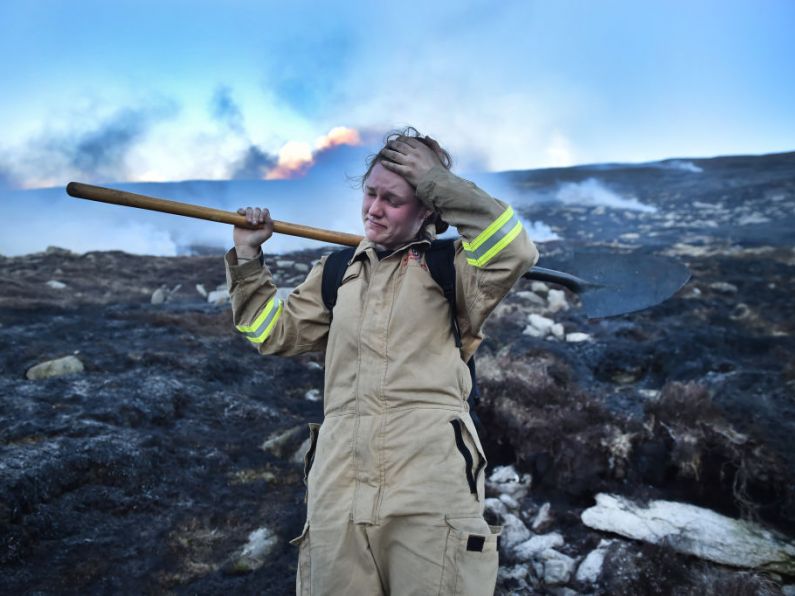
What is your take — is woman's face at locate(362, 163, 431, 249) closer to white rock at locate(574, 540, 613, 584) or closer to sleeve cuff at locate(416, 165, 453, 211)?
sleeve cuff at locate(416, 165, 453, 211)

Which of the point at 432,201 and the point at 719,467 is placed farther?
the point at 719,467

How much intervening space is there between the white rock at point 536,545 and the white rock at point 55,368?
15.5ft

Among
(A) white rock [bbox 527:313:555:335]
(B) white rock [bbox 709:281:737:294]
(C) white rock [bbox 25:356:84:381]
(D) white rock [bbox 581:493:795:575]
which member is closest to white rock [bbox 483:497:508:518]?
(D) white rock [bbox 581:493:795:575]

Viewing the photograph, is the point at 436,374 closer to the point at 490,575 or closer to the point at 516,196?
the point at 490,575

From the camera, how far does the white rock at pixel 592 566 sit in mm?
2975

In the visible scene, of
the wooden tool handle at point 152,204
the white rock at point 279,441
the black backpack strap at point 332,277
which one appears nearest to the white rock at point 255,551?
the white rock at point 279,441

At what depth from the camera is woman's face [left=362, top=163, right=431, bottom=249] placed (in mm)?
1791

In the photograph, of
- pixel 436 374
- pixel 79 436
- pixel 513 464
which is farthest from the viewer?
pixel 513 464

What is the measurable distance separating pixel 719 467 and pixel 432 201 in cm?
376

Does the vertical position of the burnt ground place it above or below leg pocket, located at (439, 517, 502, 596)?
below

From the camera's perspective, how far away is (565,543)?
11.0 ft

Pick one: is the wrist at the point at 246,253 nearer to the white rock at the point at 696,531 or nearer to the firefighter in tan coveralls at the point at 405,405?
the firefighter in tan coveralls at the point at 405,405

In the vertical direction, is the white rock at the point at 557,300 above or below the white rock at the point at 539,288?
below

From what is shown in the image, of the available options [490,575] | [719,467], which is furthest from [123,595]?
[719,467]
